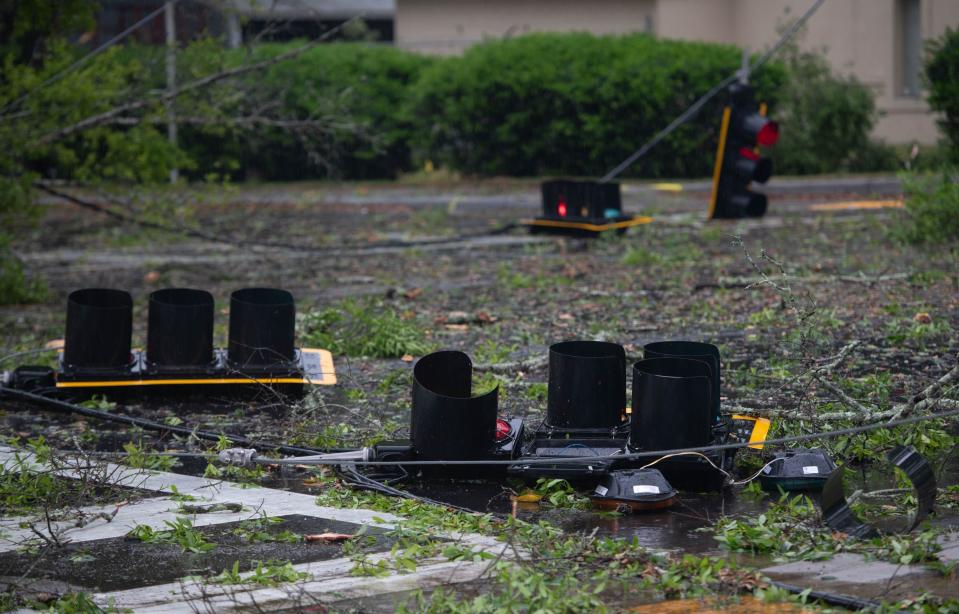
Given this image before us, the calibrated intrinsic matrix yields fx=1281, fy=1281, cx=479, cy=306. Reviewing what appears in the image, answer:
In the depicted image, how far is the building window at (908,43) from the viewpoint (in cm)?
2484

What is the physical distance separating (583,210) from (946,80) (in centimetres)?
868

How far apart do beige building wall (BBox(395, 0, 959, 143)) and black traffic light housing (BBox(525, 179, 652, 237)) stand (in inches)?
373

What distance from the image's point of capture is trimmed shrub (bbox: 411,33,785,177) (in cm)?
2377

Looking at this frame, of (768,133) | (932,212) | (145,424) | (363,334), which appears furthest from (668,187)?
(145,424)

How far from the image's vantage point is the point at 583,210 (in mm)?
16641

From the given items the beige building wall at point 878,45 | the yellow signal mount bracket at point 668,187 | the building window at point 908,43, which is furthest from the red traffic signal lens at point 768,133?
the building window at point 908,43

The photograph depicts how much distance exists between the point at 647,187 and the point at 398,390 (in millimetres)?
14613

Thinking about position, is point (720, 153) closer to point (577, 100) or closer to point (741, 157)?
point (741, 157)

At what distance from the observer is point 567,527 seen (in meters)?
5.79

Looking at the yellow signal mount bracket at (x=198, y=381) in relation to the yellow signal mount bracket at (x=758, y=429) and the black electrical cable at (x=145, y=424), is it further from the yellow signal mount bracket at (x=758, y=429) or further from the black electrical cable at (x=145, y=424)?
the yellow signal mount bracket at (x=758, y=429)

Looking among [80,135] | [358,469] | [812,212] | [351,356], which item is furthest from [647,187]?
[358,469]

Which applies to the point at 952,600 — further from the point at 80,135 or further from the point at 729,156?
the point at 729,156

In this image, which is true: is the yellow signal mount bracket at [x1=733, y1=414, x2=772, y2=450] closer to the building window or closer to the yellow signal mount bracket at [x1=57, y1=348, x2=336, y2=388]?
the yellow signal mount bracket at [x1=57, y1=348, x2=336, y2=388]

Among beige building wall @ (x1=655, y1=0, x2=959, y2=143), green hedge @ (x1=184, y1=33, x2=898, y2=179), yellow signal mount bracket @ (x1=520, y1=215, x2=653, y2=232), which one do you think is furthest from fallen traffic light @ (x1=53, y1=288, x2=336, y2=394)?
beige building wall @ (x1=655, y1=0, x2=959, y2=143)
